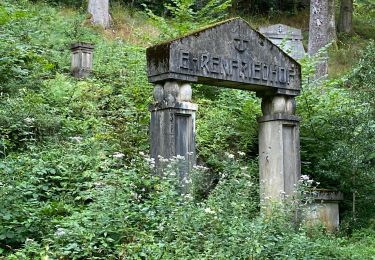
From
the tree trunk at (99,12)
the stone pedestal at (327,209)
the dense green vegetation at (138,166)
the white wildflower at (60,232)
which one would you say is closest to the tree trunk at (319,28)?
the dense green vegetation at (138,166)

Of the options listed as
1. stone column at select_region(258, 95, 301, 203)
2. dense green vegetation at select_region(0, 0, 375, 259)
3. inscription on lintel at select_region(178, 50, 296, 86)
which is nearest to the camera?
dense green vegetation at select_region(0, 0, 375, 259)

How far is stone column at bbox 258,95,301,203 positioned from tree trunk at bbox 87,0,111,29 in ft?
40.3

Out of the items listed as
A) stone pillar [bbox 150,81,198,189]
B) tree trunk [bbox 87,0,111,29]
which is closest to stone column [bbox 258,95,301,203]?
stone pillar [bbox 150,81,198,189]

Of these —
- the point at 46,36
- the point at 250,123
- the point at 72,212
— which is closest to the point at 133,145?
the point at 250,123

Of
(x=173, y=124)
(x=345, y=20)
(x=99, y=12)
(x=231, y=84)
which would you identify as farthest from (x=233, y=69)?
(x=345, y=20)

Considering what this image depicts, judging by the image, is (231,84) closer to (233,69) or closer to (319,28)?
(233,69)

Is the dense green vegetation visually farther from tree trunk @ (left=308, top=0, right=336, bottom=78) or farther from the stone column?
tree trunk @ (left=308, top=0, right=336, bottom=78)

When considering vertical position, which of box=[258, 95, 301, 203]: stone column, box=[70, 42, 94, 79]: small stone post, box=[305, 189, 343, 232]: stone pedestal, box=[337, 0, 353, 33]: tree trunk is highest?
box=[337, 0, 353, 33]: tree trunk

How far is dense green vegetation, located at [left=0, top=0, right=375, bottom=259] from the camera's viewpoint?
526 cm

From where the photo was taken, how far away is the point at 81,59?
12.1 meters

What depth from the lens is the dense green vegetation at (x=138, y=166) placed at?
207 inches

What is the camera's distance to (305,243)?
5910 mm

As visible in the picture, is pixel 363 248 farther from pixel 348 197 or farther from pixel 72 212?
pixel 72 212

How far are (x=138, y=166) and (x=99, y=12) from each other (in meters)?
13.0
